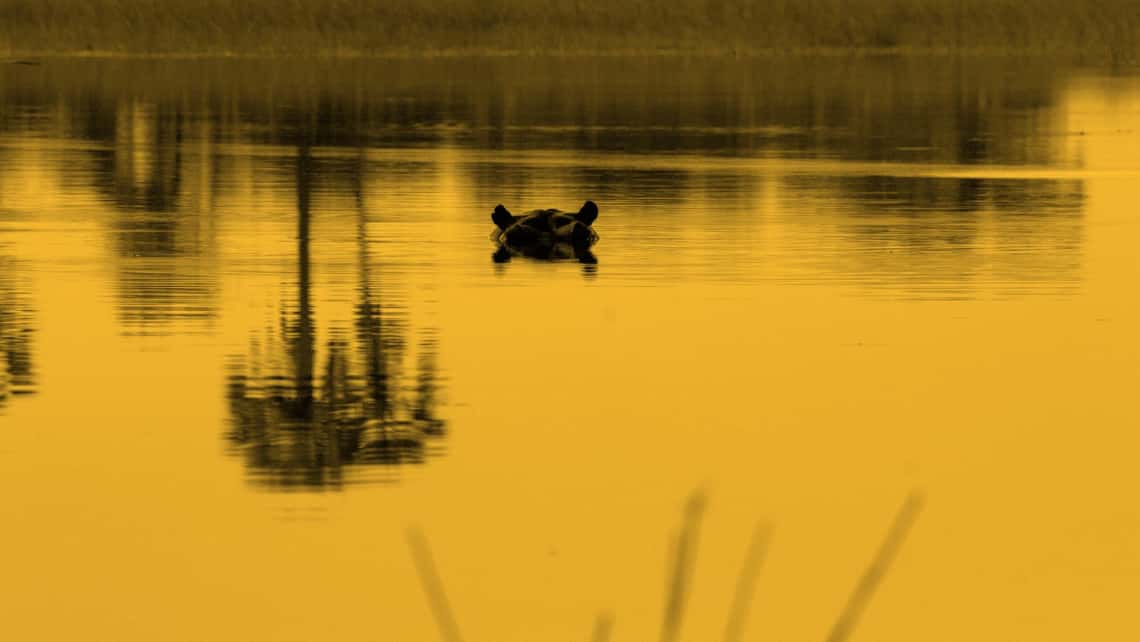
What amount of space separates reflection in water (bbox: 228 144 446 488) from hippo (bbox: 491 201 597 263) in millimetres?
4697

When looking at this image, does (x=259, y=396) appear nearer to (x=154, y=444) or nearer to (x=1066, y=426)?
(x=154, y=444)

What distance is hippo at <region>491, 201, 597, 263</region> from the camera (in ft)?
78.0

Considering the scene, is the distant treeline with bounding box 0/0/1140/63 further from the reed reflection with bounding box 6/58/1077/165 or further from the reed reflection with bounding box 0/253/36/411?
the reed reflection with bounding box 0/253/36/411

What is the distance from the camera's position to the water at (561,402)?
10.7m

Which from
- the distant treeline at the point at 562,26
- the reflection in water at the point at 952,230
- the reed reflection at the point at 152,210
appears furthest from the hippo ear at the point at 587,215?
the distant treeline at the point at 562,26

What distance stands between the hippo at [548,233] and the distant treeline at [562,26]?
4051 centimetres

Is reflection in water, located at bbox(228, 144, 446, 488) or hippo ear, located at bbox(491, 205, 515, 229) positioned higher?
hippo ear, located at bbox(491, 205, 515, 229)

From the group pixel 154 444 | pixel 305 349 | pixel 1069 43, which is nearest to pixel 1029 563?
pixel 154 444

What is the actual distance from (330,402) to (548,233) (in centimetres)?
917

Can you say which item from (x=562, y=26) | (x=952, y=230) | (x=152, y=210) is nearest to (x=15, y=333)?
(x=152, y=210)

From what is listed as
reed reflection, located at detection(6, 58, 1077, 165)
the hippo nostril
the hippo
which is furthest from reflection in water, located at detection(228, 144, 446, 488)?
reed reflection, located at detection(6, 58, 1077, 165)

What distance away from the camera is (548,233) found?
79.0 ft

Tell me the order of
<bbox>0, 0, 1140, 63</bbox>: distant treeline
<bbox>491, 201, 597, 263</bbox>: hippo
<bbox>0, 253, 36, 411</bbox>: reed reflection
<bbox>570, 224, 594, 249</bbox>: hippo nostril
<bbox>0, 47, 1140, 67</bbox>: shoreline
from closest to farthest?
<bbox>0, 253, 36, 411</bbox>: reed reflection, <bbox>491, 201, 597, 263</bbox>: hippo, <bbox>570, 224, 594, 249</bbox>: hippo nostril, <bbox>0, 0, 1140, 63</bbox>: distant treeline, <bbox>0, 47, 1140, 67</bbox>: shoreline

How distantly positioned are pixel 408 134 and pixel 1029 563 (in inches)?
1227
